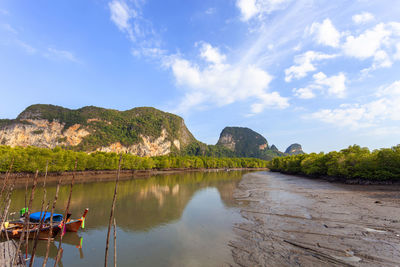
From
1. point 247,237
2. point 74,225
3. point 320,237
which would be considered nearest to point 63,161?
point 74,225

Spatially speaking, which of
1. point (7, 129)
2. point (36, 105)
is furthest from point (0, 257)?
point (36, 105)

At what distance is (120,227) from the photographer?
18750 mm

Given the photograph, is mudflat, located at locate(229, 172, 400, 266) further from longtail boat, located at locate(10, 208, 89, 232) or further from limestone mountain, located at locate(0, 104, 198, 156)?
limestone mountain, located at locate(0, 104, 198, 156)

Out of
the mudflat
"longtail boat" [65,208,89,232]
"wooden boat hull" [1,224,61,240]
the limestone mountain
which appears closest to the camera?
the mudflat

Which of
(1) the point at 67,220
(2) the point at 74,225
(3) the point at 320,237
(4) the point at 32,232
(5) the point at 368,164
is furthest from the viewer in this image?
(5) the point at 368,164

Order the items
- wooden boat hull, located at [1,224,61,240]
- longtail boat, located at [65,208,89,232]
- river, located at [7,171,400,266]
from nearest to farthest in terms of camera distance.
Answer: river, located at [7,171,400,266], wooden boat hull, located at [1,224,61,240], longtail boat, located at [65,208,89,232]

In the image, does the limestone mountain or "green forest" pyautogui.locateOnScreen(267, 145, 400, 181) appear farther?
the limestone mountain

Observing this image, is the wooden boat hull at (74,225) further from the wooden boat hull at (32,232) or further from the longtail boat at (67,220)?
the wooden boat hull at (32,232)

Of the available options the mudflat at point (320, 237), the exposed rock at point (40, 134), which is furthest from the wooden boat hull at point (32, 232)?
the exposed rock at point (40, 134)

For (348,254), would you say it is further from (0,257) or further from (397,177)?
(397,177)

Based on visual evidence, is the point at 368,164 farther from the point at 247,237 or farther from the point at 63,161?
the point at 63,161

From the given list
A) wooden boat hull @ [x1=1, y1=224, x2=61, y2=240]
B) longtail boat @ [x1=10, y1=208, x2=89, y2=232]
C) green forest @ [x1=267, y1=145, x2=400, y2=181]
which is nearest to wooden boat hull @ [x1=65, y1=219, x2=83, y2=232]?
longtail boat @ [x1=10, y1=208, x2=89, y2=232]

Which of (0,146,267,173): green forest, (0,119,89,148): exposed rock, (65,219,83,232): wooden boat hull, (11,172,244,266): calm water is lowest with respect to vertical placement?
(11,172,244,266): calm water

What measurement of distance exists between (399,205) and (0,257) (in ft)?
122
